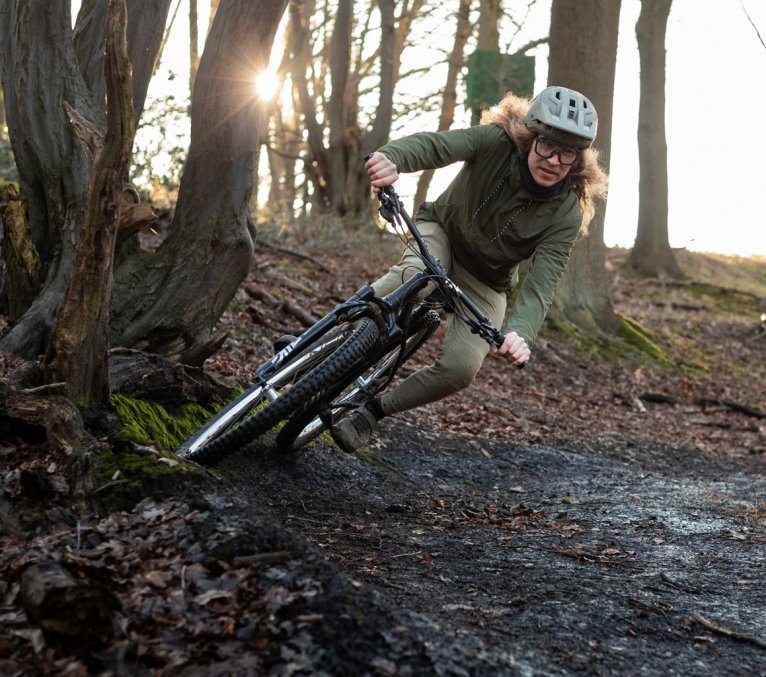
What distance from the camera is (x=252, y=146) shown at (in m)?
6.64

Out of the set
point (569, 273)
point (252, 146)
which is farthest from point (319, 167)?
point (252, 146)

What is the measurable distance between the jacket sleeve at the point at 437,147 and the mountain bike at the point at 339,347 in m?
0.25

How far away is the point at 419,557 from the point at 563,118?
2526 millimetres

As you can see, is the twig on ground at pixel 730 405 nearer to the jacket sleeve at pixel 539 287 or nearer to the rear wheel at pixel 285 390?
→ the jacket sleeve at pixel 539 287

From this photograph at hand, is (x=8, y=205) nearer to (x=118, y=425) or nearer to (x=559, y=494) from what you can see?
(x=118, y=425)

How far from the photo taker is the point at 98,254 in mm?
4859

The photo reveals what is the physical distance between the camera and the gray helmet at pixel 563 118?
17.2 ft

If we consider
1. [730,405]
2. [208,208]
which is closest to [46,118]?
[208,208]

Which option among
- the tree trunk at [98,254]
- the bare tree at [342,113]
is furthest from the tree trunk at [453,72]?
the tree trunk at [98,254]

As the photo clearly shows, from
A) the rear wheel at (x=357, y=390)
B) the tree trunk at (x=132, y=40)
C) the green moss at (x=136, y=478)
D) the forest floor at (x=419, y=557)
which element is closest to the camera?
the forest floor at (x=419, y=557)

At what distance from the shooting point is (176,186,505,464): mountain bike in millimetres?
4988

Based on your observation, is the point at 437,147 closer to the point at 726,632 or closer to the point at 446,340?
the point at 446,340

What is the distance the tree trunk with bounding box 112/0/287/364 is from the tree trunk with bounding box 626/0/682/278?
59.1 ft

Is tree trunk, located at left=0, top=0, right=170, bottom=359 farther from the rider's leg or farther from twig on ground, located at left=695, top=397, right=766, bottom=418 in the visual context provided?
twig on ground, located at left=695, top=397, right=766, bottom=418
